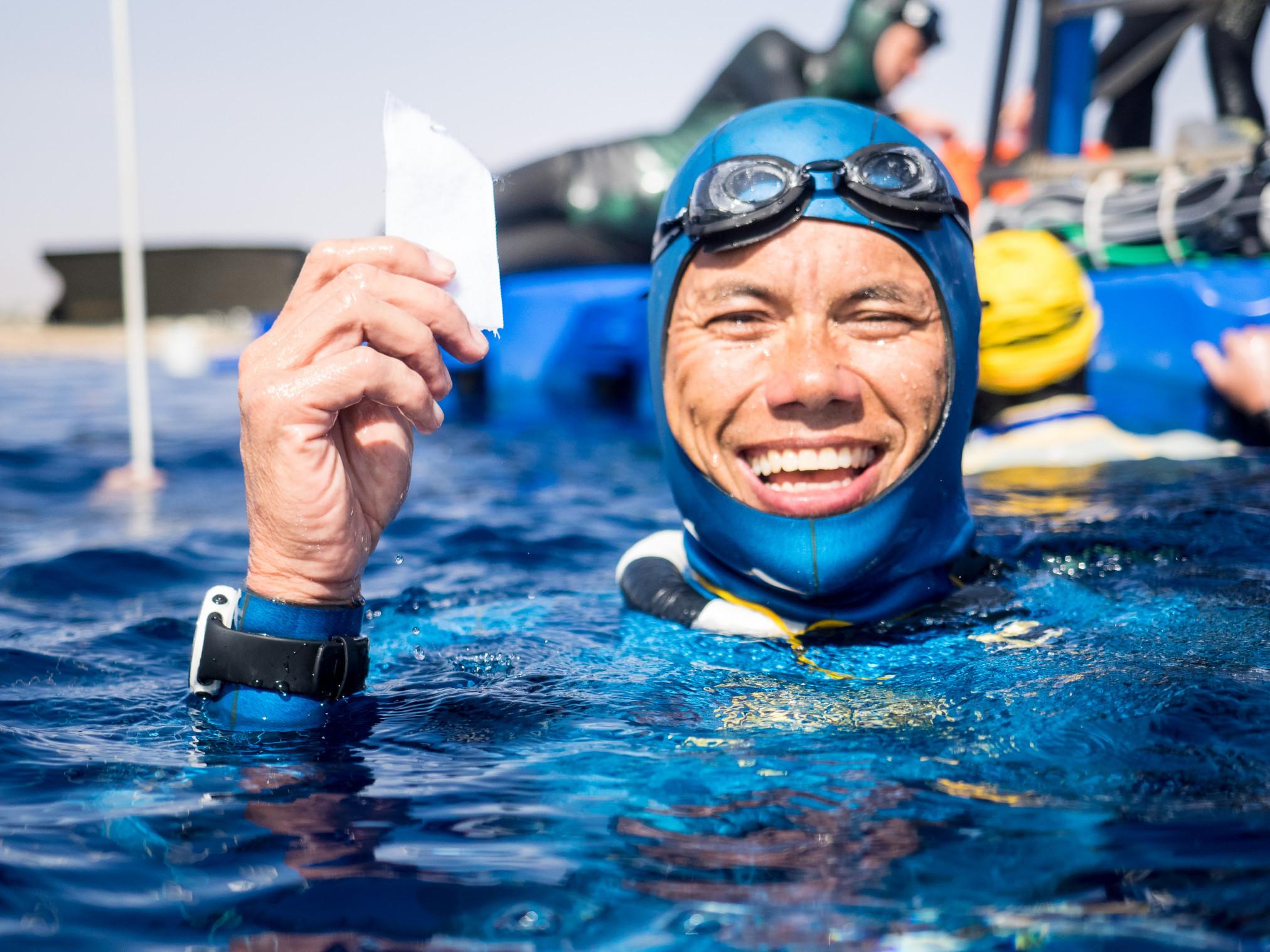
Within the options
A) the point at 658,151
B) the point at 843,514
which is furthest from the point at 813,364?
the point at 658,151

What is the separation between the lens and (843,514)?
232 cm

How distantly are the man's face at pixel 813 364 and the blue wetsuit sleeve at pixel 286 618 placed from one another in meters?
0.81

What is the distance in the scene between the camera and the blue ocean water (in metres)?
1.44

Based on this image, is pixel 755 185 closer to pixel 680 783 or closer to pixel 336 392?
pixel 336 392

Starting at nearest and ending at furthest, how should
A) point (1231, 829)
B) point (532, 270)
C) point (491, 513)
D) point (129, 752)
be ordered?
1. point (1231, 829)
2. point (129, 752)
3. point (491, 513)
4. point (532, 270)

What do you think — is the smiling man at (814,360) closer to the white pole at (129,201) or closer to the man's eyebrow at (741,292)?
the man's eyebrow at (741,292)

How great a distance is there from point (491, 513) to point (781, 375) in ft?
9.69

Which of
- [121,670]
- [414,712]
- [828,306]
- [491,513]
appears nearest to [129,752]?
[414,712]

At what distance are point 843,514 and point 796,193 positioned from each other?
0.62 meters

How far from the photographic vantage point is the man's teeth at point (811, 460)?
231 cm

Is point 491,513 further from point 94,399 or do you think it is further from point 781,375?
point 94,399

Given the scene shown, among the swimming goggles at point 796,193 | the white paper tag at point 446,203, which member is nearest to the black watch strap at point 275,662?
the white paper tag at point 446,203

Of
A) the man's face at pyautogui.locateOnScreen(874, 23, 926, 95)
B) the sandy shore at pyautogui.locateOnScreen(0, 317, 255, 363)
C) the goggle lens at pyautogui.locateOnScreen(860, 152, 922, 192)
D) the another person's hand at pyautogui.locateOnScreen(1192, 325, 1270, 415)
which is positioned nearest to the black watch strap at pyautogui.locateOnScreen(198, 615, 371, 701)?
the goggle lens at pyautogui.locateOnScreen(860, 152, 922, 192)

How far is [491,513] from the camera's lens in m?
5.03
